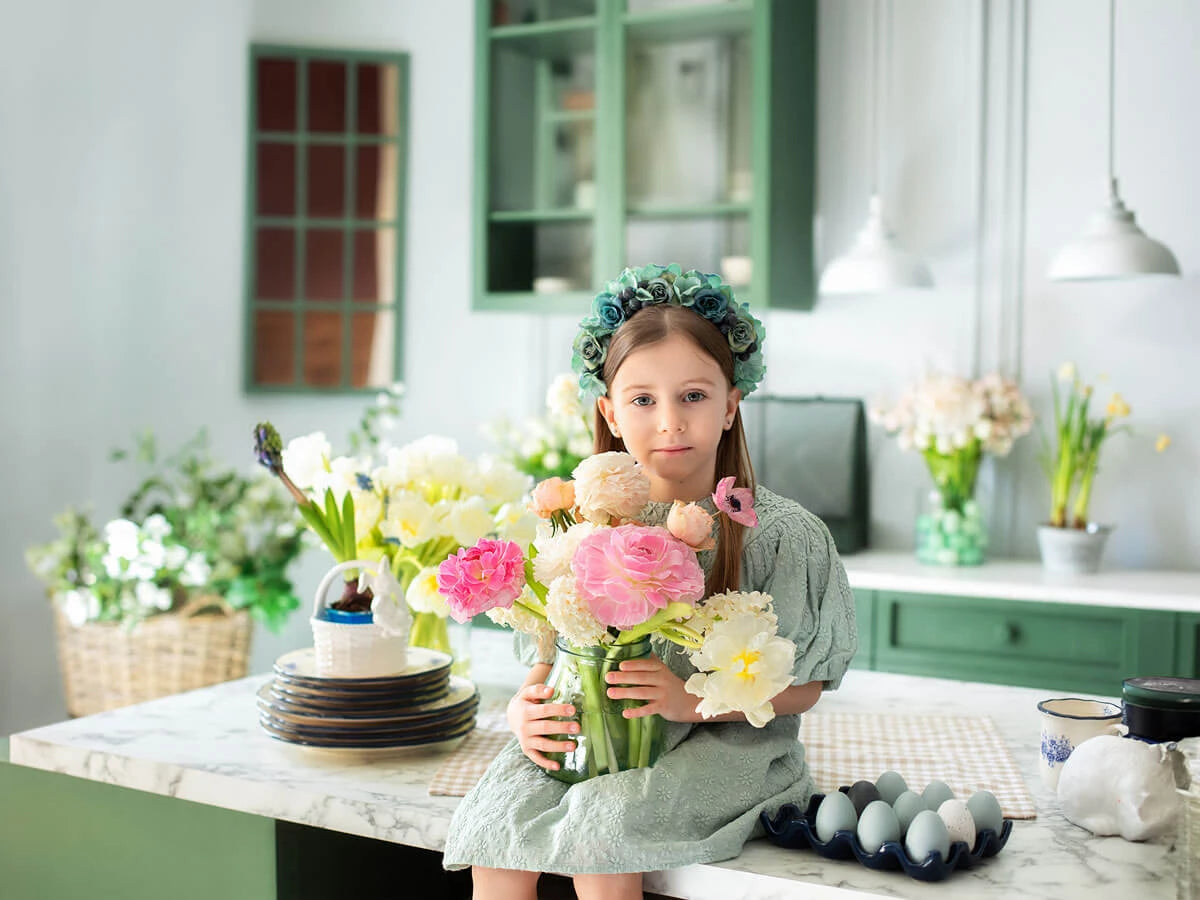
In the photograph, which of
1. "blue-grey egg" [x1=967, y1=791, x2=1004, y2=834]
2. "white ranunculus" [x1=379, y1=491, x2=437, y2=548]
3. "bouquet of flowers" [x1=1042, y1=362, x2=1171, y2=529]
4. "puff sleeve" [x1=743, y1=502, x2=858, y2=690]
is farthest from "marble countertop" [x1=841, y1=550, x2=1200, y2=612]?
"blue-grey egg" [x1=967, y1=791, x2=1004, y2=834]

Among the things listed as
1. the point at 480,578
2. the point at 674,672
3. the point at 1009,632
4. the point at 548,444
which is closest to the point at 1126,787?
the point at 674,672

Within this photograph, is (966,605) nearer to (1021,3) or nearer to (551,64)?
(1021,3)

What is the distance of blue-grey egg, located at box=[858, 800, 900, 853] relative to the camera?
1.23 m

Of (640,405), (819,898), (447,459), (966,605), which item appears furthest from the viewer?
(966,605)

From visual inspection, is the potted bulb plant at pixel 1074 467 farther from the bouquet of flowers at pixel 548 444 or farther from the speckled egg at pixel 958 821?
the speckled egg at pixel 958 821

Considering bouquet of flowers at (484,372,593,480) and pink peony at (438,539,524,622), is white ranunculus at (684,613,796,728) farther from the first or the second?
bouquet of flowers at (484,372,593,480)

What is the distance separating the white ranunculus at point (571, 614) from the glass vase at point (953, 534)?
233cm

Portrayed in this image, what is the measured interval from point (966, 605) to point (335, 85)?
2.74 m

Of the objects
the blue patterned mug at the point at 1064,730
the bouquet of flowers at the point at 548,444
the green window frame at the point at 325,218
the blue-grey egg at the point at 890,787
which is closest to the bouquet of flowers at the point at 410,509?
the blue-grey egg at the point at 890,787

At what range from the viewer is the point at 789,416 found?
3725mm

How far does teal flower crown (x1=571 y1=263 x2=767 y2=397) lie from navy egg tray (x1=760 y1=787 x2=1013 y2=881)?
19.6 inches

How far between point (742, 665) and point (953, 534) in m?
2.33

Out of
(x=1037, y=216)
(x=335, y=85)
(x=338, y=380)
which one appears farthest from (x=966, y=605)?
(x=335, y=85)

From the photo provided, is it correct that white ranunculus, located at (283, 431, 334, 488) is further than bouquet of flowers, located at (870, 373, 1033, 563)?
No
